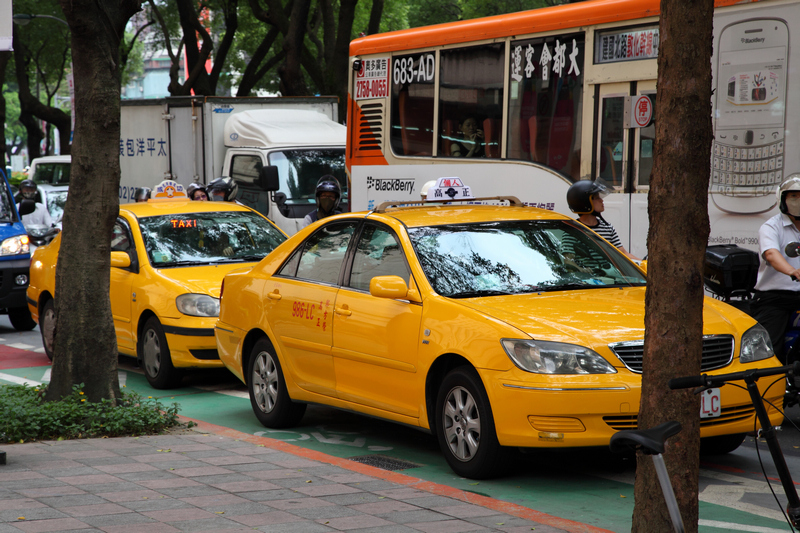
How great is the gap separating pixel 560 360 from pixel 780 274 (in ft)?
8.43

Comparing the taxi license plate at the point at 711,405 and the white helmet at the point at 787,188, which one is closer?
the taxi license plate at the point at 711,405

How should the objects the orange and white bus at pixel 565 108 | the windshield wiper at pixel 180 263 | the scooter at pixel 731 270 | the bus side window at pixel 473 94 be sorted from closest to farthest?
the scooter at pixel 731 270 < the orange and white bus at pixel 565 108 < the windshield wiper at pixel 180 263 < the bus side window at pixel 473 94

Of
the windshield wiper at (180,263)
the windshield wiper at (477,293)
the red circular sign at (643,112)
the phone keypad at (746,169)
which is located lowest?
the windshield wiper at (180,263)

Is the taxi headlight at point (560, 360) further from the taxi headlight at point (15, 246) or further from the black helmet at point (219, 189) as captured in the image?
the taxi headlight at point (15, 246)

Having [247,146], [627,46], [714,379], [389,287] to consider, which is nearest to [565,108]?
[627,46]

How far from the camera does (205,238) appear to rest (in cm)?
1024

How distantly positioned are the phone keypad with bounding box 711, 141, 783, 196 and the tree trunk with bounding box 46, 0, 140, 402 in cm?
488

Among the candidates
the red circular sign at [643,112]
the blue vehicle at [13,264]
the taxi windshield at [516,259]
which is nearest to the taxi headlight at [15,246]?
the blue vehicle at [13,264]

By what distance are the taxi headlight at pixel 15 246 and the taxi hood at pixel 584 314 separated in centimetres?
915

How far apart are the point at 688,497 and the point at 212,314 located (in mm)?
6056

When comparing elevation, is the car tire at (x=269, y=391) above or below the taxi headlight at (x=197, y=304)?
below

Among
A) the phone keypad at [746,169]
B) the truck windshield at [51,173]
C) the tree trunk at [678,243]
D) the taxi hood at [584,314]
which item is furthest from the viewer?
the truck windshield at [51,173]

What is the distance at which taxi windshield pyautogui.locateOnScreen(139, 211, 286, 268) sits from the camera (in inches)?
392

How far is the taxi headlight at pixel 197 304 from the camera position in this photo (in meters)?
9.14
